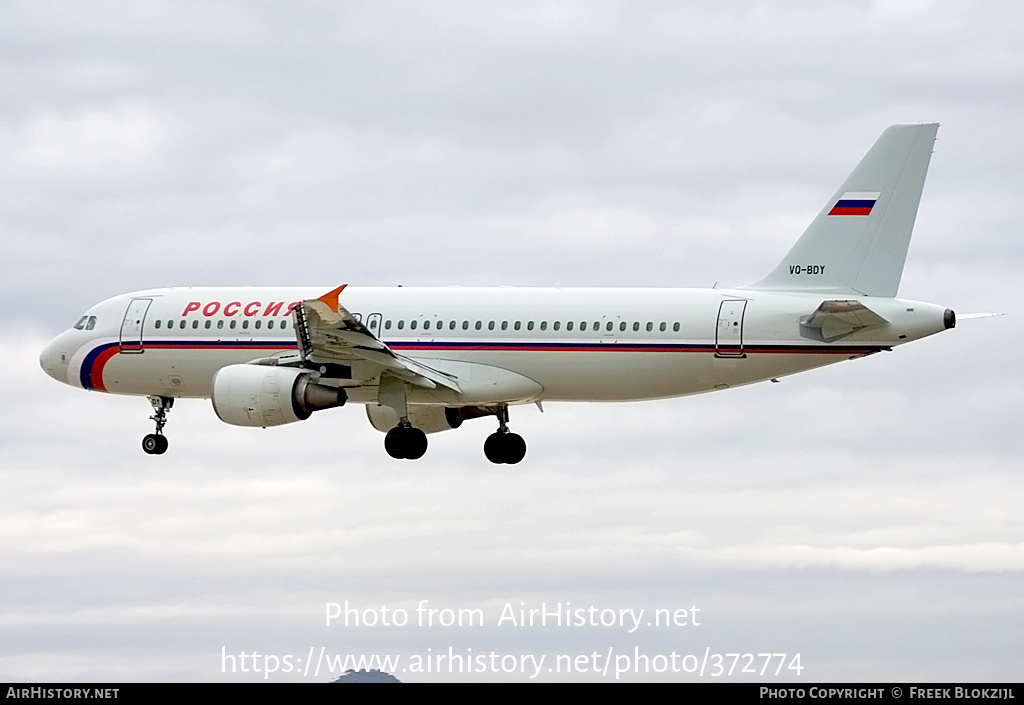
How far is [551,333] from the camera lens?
4903cm

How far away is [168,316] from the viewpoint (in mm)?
52719

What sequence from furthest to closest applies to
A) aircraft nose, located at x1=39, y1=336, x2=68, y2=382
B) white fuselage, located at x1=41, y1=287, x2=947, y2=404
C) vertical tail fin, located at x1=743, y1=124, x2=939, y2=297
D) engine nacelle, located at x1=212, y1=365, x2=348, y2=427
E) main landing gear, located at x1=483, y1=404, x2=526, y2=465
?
aircraft nose, located at x1=39, y1=336, x2=68, y2=382 → main landing gear, located at x1=483, y1=404, x2=526, y2=465 → engine nacelle, located at x1=212, y1=365, x2=348, y2=427 → vertical tail fin, located at x1=743, y1=124, x2=939, y2=297 → white fuselage, located at x1=41, y1=287, x2=947, y2=404

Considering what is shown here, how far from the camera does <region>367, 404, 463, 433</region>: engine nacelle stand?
54062 millimetres

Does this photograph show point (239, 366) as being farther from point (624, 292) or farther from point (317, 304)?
point (624, 292)

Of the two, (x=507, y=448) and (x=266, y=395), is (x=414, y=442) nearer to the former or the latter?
(x=507, y=448)

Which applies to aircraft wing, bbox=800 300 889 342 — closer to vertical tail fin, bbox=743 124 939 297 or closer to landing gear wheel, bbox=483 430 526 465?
vertical tail fin, bbox=743 124 939 297

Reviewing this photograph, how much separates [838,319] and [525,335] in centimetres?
845

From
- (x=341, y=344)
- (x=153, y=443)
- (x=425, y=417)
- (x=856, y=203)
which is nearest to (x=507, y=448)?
(x=425, y=417)

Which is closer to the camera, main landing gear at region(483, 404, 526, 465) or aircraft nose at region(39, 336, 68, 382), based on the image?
main landing gear at region(483, 404, 526, 465)

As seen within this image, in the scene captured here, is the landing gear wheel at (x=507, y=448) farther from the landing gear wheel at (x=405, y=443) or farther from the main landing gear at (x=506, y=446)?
the landing gear wheel at (x=405, y=443)

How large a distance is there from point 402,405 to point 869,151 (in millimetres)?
13949

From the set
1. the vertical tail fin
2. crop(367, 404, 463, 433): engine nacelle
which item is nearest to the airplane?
the vertical tail fin

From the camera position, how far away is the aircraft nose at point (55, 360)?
54.8 metres

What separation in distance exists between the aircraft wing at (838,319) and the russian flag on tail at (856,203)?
3035mm
